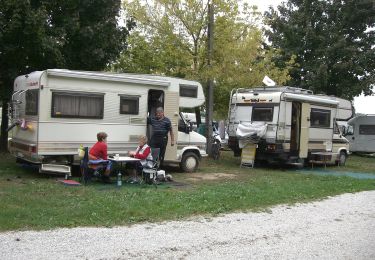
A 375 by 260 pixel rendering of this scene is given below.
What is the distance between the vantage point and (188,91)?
14.0 metres

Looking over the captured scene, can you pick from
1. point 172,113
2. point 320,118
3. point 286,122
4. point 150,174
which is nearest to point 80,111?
point 150,174

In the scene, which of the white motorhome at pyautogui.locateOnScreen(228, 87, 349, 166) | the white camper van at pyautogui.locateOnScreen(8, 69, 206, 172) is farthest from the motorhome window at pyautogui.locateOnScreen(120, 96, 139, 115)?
the white motorhome at pyautogui.locateOnScreen(228, 87, 349, 166)

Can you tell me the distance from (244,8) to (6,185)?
11757 mm

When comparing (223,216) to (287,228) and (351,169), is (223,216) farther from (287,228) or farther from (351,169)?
(351,169)

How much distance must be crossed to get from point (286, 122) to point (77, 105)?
24.3 feet

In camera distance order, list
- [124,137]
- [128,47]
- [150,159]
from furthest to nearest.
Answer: [128,47]
[124,137]
[150,159]

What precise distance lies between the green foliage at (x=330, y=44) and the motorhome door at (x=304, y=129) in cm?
876

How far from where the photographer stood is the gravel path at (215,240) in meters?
5.67

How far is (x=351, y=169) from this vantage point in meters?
18.1

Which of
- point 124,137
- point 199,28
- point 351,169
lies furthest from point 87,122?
point 351,169

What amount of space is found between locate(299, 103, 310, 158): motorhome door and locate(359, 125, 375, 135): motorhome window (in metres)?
10.6

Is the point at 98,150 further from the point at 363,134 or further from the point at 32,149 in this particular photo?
the point at 363,134

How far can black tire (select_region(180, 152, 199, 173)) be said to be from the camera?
549 inches

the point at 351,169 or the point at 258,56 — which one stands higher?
the point at 258,56
